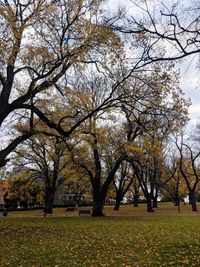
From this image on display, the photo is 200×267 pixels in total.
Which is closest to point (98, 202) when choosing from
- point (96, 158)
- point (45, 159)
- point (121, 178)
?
point (96, 158)

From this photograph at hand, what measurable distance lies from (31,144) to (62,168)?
5.50 m

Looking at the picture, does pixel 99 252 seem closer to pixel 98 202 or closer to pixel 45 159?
pixel 98 202

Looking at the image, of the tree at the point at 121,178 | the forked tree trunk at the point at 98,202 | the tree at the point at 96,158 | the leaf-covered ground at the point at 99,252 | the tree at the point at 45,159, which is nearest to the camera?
the leaf-covered ground at the point at 99,252

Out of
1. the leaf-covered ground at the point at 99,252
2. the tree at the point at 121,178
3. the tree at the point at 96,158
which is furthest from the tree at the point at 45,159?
the leaf-covered ground at the point at 99,252

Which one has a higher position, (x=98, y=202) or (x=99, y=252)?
(x=98, y=202)

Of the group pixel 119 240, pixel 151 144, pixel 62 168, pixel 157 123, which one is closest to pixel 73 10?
pixel 157 123

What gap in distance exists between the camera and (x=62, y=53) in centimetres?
1986

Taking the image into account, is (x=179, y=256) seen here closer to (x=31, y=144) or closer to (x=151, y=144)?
(x=151, y=144)

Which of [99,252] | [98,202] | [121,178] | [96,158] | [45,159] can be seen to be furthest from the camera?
[121,178]

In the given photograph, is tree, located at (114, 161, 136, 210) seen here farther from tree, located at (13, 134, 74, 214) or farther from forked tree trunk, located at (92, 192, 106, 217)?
forked tree trunk, located at (92, 192, 106, 217)

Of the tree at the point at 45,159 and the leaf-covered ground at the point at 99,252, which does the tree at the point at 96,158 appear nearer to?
the tree at the point at 45,159

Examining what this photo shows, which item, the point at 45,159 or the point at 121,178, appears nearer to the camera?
the point at 45,159

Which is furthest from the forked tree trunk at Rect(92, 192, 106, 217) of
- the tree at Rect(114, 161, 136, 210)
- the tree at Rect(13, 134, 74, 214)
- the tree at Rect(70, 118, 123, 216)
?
the tree at Rect(114, 161, 136, 210)

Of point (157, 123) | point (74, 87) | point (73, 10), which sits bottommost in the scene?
point (157, 123)
